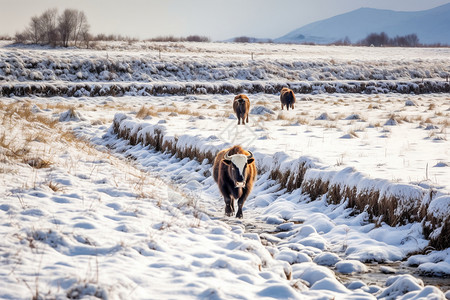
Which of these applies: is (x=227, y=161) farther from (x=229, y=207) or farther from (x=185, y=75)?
(x=185, y=75)

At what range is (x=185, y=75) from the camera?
39.6 m

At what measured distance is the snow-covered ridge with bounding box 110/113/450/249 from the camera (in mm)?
5984

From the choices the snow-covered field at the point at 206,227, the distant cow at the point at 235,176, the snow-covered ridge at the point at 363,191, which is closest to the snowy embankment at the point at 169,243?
the snow-covered field at the point at 206,227

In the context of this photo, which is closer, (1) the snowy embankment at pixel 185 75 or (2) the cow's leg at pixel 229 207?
(2) the cow's leg at pixel 229 207

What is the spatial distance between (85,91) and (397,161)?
85.0ft

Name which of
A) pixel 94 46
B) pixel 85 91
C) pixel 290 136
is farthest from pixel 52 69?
pixel 290 136

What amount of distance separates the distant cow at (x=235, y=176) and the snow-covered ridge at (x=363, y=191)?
108cm

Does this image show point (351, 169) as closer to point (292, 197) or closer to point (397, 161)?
point (292, 197)

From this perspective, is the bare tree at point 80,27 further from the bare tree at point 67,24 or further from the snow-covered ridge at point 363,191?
the snow-covered ridge at point 363,191

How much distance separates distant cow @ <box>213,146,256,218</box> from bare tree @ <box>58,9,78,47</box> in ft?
168

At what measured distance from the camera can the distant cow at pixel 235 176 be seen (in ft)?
25.2

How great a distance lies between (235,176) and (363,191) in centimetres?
219

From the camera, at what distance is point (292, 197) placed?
27.9 ft

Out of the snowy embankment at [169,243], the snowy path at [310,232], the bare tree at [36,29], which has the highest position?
the bare tree at [36,29]
